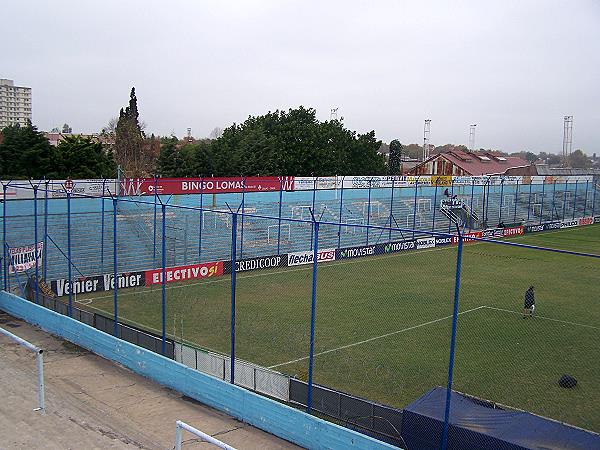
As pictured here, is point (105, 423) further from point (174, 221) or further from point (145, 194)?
point (145, 194)

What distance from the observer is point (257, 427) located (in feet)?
36.0

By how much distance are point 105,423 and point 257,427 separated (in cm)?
281

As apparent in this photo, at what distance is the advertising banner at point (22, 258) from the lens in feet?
61.3

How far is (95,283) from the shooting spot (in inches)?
858

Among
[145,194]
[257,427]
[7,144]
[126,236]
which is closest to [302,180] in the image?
[145,194]

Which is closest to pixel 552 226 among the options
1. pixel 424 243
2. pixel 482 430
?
pixel 424 243

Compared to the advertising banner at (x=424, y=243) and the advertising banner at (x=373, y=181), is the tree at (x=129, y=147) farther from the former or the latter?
the advertising banner at (x=424, y=243)

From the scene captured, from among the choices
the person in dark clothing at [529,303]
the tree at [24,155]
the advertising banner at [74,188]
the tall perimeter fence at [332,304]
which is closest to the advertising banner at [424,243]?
the tall perimeter fence at [332,304]

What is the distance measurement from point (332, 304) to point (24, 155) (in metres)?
30.7

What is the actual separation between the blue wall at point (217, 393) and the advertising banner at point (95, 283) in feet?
13.0

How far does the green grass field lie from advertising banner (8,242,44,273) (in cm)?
250

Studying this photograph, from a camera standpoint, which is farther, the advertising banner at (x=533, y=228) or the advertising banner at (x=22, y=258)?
the advertising banner at (x=533, y=228)

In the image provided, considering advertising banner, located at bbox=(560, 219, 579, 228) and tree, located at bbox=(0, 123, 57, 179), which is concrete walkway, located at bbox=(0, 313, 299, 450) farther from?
advertising banner, located at bbox=(560, 219, 579, 228)

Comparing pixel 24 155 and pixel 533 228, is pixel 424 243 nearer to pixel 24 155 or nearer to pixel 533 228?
pixel 533 228
